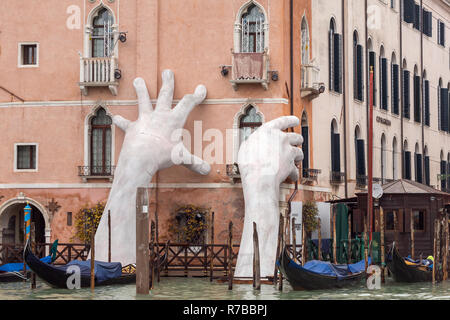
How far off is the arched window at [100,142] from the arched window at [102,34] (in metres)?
1.62

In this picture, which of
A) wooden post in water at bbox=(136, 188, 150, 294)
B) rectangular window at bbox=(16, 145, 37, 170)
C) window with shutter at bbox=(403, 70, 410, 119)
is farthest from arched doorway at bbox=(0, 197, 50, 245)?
window with shutter at bbox=(403, 70, 410, 119)

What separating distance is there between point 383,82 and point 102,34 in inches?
453

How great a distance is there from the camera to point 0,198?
30.4 meters

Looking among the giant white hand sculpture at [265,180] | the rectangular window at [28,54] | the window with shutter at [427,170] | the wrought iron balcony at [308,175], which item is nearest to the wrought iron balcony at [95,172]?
the rectangular window at [28,54]

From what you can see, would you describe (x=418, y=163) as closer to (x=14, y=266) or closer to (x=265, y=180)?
(x=265, y=180)

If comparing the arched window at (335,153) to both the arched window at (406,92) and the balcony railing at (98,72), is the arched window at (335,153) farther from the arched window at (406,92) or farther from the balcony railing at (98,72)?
the arched window at (406,92)

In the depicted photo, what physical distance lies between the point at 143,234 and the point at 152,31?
788cm

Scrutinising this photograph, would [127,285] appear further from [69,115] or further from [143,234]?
[69,115]

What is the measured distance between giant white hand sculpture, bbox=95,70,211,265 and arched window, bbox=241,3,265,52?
1730 millimetres

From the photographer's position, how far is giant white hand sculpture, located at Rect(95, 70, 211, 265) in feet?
91.4

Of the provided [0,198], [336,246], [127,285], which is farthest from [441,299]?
[0,198]

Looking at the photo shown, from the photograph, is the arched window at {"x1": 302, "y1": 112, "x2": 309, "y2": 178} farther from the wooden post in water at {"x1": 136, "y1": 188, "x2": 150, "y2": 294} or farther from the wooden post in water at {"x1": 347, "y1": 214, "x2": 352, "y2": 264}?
the wooden post in water at {"x1": 136, "y1": 188, "x2": 150, "y2": 294}

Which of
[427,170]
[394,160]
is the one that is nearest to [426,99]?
[427,170]

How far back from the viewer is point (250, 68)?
28938mm
